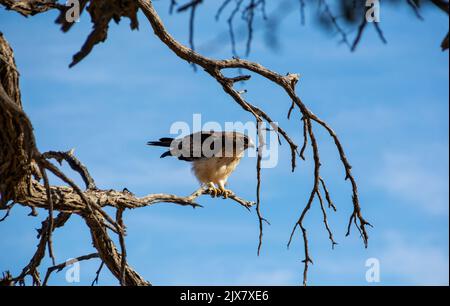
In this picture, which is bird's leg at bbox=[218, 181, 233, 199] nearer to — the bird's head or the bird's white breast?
the bird's white breast

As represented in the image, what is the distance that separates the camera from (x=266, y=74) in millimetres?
5059

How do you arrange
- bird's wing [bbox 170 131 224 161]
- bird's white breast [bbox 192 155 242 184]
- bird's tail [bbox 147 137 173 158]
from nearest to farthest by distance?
bird's tail [bbox 147 137 173 158], bird's white breast [bbox 192 155 242 184], bird's wing [bbox 170 131 224 161]

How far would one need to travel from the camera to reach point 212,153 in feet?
22.9

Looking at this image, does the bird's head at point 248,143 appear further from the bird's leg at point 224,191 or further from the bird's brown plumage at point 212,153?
the bird's leg at point 224,191

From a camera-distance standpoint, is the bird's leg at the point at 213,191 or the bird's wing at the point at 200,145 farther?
the bird's wing at the point at 200,145

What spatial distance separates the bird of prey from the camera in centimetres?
689

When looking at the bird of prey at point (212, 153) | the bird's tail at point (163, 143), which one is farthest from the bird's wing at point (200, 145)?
the bird's tail at point (163, 143)

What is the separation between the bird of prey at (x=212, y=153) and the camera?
6.89 meters

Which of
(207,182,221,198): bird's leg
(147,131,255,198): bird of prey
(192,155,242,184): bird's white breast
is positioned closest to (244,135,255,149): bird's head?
(147,131,255,198): bird of prey

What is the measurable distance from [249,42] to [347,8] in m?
0.63

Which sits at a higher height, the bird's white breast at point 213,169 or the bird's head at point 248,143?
the bird's head at point 248,143
